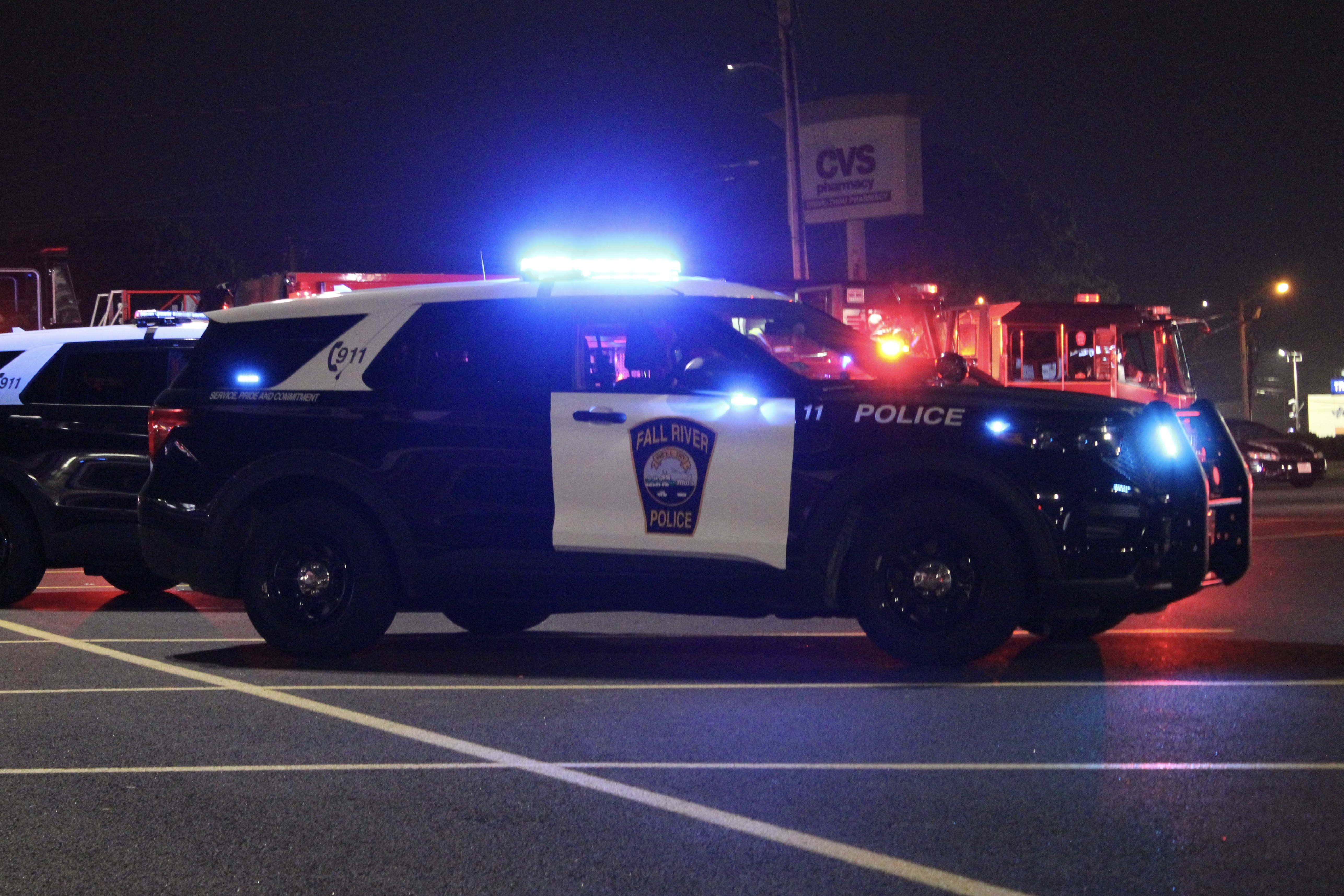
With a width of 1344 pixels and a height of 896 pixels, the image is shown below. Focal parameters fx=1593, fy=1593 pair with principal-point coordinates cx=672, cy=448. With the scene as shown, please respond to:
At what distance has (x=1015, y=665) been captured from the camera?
26.5 feet

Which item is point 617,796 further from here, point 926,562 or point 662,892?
point 926,562

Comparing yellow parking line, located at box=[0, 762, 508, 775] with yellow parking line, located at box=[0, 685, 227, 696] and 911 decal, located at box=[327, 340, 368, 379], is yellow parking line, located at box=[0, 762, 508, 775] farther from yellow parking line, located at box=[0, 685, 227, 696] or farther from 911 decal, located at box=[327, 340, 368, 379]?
911 decal, located at box=[327, 340, 368, 379]

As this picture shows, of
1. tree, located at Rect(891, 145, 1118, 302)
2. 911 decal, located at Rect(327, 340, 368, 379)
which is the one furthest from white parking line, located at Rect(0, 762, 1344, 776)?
tree, located at Rect(891, 145, 1118, 302)

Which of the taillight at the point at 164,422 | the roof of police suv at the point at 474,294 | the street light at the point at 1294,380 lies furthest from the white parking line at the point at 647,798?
the street light at the point at 1294,380

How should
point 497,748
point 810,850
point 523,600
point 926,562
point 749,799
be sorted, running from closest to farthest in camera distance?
point 810,850, point 749,799, point 497,748, point 926,562, point 523,600

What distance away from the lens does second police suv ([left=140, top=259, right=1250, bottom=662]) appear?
7.53 m

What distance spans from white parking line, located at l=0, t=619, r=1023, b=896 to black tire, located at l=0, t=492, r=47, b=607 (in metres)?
3.02

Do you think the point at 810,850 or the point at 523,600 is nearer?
the point at 810,850

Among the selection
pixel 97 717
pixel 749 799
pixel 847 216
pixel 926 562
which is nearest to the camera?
pixel 749 799

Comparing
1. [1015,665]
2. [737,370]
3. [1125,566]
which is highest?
[737,370]

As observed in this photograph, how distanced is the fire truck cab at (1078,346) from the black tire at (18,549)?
46.2 feet

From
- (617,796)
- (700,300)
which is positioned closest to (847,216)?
(700,300)

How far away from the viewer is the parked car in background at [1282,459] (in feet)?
96.7

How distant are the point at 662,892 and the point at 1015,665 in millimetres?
4113
